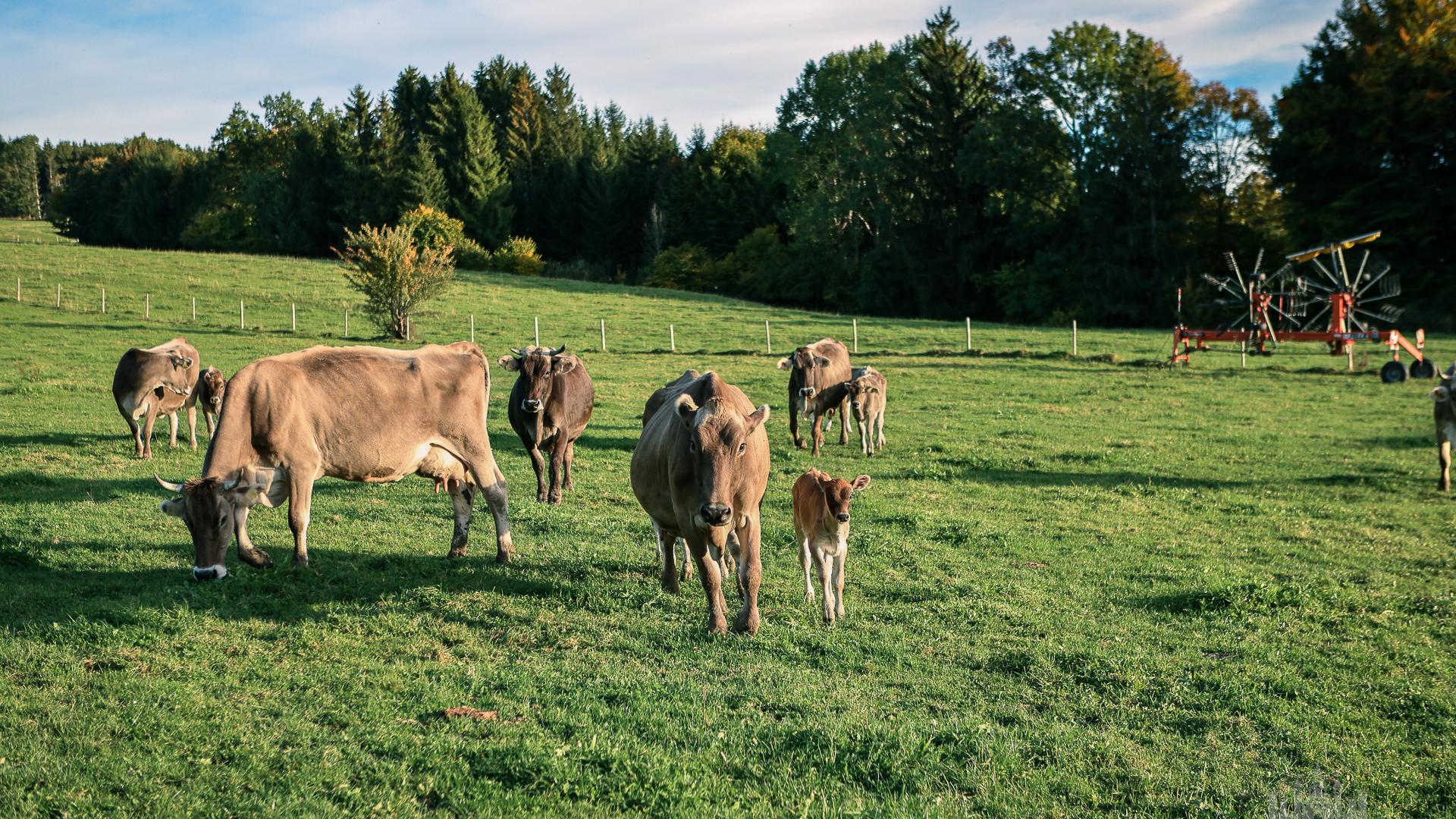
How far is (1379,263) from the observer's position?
48.7 m

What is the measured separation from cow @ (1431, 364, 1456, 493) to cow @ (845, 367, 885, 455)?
9185 millimetres

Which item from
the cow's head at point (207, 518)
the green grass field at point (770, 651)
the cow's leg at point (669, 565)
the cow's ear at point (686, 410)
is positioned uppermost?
the cow's ear at point (686, 410)

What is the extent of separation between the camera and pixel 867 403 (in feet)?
62.7

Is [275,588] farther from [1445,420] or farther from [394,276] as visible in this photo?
[394,276]

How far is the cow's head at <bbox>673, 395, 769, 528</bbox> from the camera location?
795 centimetres

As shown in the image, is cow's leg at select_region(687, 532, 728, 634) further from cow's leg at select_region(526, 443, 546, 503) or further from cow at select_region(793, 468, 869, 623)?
cow's leg at select_region(526, 443, 546, 503)

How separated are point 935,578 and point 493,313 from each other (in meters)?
38.4

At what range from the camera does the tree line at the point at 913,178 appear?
4959 cm

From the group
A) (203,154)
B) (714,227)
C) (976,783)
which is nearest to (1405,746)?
(976,783)

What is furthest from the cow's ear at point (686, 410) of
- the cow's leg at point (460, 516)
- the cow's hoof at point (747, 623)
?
the cow's leg at point (460, 516)

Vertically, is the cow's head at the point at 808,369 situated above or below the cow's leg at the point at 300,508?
above

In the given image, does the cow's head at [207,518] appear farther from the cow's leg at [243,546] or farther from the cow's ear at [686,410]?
the cow's ear at [686,410]

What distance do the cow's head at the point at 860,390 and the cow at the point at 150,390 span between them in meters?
12.2

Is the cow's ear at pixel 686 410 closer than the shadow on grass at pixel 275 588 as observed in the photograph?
Yes
